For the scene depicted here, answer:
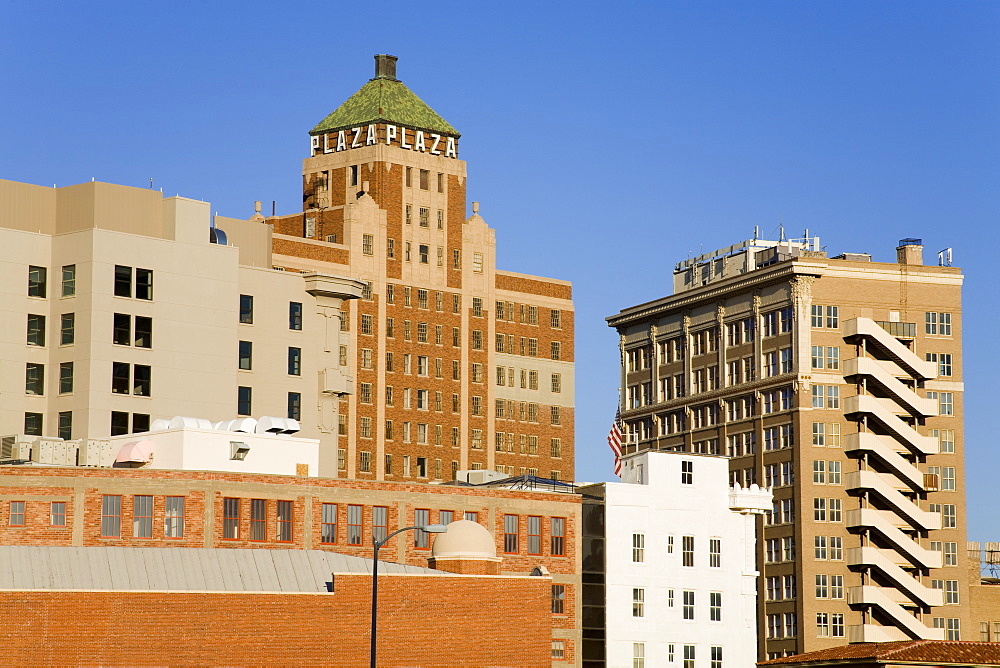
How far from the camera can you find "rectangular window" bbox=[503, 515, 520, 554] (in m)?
120

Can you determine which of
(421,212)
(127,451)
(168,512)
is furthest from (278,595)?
(421,212)

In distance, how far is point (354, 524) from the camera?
114 metres

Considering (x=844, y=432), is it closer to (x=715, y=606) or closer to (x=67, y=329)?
(x=715, y=606)

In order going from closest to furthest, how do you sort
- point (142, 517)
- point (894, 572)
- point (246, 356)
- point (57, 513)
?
point (57, 513) → point (142, 517) → point (246, 356) → point (894, 572)

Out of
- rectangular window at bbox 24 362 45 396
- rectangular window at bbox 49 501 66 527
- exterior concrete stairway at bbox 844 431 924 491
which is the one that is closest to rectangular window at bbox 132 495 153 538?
rectangular window at bbox 49 501 66 527

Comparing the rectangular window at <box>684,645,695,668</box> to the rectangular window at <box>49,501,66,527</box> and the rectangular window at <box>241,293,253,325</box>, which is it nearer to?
the rectangular window at <box>241,293,253,325</box>

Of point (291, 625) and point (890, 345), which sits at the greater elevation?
point (890, 345)

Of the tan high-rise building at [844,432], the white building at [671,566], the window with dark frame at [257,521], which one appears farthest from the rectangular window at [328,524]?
the tan high-rise building at [844,432]

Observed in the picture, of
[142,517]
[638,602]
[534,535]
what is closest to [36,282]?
[142,517]

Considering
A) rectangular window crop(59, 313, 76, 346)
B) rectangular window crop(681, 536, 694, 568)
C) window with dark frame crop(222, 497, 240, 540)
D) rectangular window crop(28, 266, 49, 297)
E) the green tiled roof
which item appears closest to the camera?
window with dark frame crop(222, 497, 240, 540)

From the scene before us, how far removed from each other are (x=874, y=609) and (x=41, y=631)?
8904 centimetres

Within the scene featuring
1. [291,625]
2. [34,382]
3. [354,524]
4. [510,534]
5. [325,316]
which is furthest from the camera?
[325,316]

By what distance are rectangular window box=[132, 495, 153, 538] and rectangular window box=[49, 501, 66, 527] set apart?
3861 millimetres

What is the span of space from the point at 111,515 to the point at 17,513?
5.15 metres
